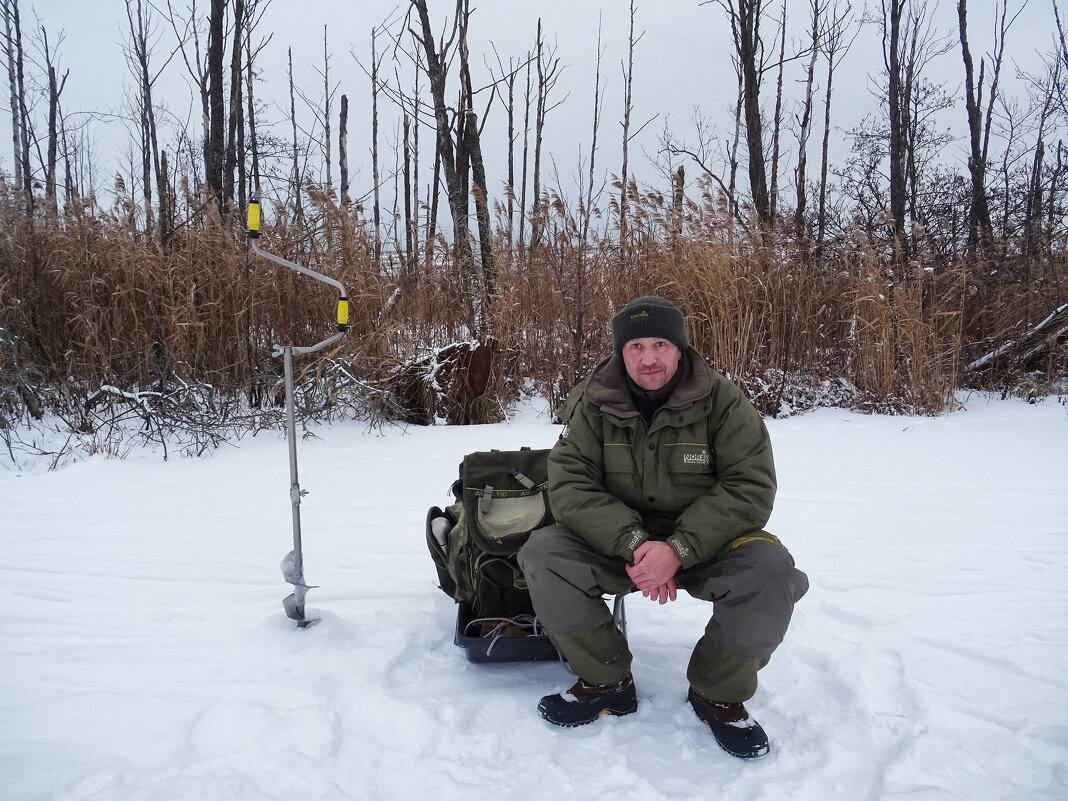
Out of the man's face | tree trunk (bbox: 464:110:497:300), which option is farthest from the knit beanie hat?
tree trunk (bbox: 464:110:497:300)

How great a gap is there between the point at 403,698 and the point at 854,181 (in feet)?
44.5

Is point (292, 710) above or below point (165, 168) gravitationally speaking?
below

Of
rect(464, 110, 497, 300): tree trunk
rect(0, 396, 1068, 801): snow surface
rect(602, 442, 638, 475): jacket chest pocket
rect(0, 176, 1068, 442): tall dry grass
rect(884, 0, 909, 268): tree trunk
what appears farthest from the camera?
rect(884, 0, 909, 268): tree trunk

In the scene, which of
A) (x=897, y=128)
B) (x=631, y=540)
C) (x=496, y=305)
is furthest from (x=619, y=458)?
(x=897, y=128)

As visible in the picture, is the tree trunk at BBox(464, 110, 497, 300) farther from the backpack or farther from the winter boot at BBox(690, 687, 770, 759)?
the winter boot at BBox(690, 687, 770, 759)

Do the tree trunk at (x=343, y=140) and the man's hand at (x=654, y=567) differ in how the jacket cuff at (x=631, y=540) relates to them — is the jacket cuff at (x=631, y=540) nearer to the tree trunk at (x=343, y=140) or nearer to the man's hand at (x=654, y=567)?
the man's hand at (x=654, y=567)

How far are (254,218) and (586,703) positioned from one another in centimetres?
153

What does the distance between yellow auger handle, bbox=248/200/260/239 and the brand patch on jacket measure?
1.29m

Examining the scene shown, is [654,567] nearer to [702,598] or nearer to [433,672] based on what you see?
[702,598]

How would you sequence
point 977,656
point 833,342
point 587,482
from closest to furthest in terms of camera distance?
point 587,482 < point 977,656 < point 833,342

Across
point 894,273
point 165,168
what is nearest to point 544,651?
point 165,168

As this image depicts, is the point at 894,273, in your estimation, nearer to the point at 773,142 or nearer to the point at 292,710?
the point at 292,710

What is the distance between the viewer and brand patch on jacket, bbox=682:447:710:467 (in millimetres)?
1721

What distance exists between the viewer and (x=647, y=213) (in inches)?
Result: 240
